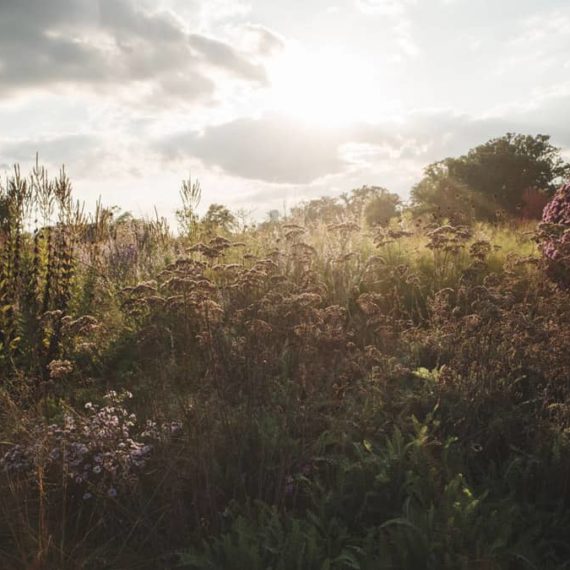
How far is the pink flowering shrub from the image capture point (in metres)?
5.98

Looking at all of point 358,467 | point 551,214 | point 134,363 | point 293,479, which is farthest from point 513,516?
point 551,214

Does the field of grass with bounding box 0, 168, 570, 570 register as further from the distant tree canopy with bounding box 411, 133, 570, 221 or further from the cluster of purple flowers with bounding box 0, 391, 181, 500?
the distant tree canopy with bounding box 411, 133, 570, 221

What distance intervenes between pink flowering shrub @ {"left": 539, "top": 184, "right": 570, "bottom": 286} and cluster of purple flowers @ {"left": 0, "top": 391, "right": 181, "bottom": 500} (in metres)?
3.63

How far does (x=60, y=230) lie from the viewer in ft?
25.5

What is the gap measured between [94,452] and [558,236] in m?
5.61

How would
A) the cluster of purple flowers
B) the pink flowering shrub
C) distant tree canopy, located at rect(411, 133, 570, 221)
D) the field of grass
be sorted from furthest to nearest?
1. distant tree canopy, located at rect(411, 133, 570, 221)
2. the pink flowering shrub
3. the cluster of purple flowers
4. the field of grass

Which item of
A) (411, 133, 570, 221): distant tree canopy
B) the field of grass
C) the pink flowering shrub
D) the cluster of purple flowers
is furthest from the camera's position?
(411, 133, 570, 221): distant tree canopy

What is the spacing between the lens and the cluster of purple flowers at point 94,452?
3.93m

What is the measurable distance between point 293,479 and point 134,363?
3397 mm

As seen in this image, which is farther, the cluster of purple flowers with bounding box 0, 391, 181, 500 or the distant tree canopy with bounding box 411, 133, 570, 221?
the distant tree canopy with bounding box 411, 133, 570, 221

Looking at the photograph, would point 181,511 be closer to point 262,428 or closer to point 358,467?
point 262,428

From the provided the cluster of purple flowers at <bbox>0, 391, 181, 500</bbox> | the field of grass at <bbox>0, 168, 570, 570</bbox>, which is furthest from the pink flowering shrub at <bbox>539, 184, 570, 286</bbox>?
the cluster of purple flowers at <bbox>0, 391, 181, 500</bbox>

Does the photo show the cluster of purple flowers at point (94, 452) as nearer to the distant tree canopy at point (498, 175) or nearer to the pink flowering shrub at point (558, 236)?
the pink flowering shrub at point (558, 236)

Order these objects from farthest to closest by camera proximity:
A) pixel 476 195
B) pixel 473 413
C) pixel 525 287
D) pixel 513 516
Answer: pixel 476 195, pixel 525 287, pixel 473 413, pixel 513 516
